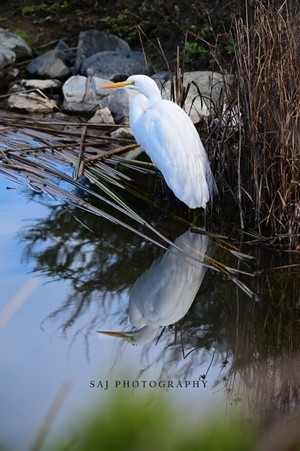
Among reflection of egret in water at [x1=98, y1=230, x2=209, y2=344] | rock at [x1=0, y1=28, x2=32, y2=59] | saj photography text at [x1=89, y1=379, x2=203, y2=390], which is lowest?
saj photography text at [x1=89, y1=379, x2=203, y2=390]

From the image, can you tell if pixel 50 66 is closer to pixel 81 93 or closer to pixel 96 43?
pixel 96 43

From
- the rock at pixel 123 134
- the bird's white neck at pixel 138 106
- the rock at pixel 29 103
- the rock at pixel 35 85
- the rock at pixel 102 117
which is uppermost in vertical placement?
the rock at pixel 35 85

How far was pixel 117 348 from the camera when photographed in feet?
11.5

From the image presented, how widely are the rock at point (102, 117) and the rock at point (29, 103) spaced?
0.73 metres

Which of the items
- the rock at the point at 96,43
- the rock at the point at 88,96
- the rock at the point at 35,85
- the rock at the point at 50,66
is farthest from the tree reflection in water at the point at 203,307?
the rock at the point at 96,43

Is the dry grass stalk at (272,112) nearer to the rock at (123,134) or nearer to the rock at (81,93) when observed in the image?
the rock at (123,134)

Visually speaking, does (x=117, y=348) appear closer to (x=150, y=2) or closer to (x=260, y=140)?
(x=260, y=140)

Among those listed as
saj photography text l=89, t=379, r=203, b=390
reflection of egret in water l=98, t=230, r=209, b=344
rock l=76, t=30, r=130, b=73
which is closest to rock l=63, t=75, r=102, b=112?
rock l=76, t=30, r=130, b=73

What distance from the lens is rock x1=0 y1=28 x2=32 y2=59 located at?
887 cm

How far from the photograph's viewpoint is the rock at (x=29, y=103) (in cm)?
756

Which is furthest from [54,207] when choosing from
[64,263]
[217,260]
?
[217,260]

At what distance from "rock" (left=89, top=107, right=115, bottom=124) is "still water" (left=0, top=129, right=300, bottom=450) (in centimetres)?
202

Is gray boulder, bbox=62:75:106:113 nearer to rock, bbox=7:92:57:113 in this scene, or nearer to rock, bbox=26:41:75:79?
rock, bbox=7:92:57:113

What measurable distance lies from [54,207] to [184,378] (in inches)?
82.8
